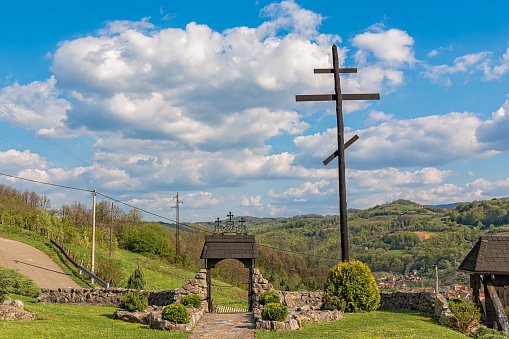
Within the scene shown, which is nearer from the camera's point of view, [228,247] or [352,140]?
[352,140]

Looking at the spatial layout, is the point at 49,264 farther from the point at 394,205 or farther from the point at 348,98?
the point at 394,205

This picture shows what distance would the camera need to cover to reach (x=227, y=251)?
2158cm

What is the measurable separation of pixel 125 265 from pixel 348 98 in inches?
1191

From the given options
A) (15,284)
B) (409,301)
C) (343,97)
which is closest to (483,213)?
(409,301)

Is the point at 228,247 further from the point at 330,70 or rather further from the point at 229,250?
the point at 330,70

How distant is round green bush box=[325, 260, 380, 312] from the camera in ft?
56.6

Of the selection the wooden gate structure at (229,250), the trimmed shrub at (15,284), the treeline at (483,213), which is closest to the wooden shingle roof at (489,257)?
the wooden gate structure at (229,250)

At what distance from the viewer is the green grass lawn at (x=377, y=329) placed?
1227 cm

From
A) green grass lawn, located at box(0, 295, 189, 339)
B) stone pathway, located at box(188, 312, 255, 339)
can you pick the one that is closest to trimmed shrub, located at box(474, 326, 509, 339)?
stone pathway, located at box(188, 312, 255, 339)

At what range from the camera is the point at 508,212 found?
11175 cm

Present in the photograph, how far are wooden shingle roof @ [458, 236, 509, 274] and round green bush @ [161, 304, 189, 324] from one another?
1133cm

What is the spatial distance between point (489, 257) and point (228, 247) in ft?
40.9

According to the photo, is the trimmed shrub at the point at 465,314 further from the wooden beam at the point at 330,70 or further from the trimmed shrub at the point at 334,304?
the wooden beam at the point at 330,70

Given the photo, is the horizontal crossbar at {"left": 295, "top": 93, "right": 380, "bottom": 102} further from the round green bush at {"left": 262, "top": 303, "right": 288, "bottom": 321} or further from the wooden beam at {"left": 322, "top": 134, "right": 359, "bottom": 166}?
the round green bush at {"left": 262, "top": 303, "right": 288, "bottom": 321}
